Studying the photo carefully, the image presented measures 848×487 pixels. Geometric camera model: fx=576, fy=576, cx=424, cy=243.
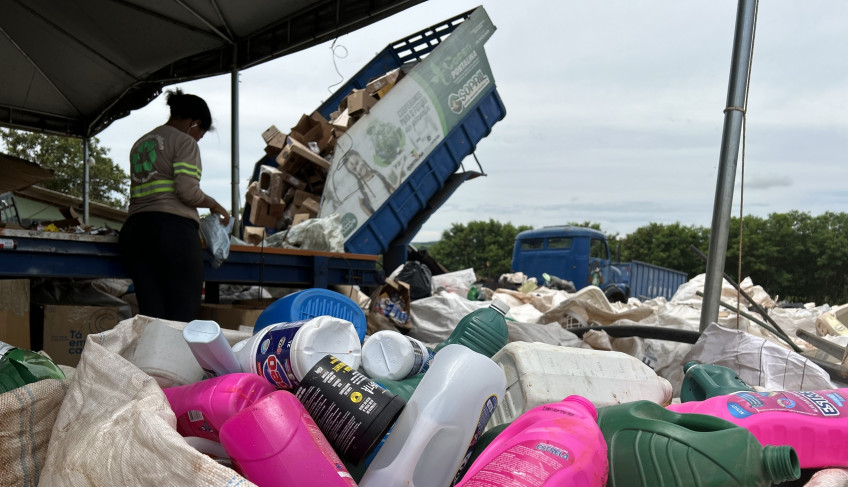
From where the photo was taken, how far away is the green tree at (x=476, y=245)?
34750 mm

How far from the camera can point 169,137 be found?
3.28 metres

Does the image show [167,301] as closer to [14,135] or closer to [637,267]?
[637,267]

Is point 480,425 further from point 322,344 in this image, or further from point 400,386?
point 322,344

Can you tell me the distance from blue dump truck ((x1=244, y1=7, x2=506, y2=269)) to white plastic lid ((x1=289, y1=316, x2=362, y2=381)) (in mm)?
4163

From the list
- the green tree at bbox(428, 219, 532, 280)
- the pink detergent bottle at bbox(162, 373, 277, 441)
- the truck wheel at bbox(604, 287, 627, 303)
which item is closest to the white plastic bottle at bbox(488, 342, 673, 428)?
the pink detergent bottle at bbox(162, 373, 277, 441)

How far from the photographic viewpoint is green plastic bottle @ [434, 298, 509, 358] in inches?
91.0

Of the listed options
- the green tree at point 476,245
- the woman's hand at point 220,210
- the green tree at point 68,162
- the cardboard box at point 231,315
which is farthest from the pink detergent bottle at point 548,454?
the green tree at point 476,245

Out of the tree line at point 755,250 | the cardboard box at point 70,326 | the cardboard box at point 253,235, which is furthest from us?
the tree line at point 755,250

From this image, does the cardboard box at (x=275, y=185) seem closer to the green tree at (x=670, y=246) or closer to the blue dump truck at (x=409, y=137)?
the blue dump truck at (x=409, y=137)

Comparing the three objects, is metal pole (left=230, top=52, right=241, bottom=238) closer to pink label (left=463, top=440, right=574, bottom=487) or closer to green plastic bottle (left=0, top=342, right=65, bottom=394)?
green plastic bottle (left=0, top=342, right=65, bottom=394)

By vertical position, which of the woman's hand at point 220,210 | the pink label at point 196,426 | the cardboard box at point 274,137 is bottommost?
the pink label at point 196,426

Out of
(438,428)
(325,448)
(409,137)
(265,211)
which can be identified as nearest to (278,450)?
(325,448)

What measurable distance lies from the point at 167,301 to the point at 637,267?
470 inches

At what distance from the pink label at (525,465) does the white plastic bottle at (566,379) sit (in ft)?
2.34
